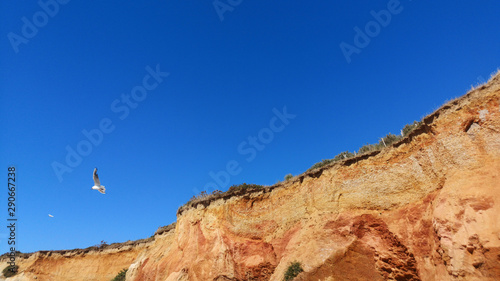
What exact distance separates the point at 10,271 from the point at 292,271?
43.7 metres

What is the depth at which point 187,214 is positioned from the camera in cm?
2802

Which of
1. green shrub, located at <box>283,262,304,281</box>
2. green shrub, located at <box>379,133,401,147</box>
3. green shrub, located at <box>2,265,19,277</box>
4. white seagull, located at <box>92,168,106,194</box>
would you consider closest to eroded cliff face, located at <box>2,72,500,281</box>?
green shrub, located at <box>283,262,304,281</box>

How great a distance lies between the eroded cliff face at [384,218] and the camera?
487 inches

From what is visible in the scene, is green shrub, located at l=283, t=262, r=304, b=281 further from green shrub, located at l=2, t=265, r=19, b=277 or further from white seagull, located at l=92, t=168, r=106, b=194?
green shrub, located at l=2, t=265, r=19, b=277

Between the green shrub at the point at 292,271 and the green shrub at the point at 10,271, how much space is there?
137 ft

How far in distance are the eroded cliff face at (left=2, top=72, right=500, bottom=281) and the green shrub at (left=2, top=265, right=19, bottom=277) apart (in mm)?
28120

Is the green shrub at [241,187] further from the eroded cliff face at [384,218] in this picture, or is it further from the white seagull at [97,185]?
the white seagull at [97,185]

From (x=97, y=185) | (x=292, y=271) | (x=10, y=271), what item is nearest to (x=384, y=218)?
(x=292, y=271)

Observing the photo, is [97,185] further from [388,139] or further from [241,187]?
[388,139]

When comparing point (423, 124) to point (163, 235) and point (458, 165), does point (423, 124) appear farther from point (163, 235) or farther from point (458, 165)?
point (163, 235)

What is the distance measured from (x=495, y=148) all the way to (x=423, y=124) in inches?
144

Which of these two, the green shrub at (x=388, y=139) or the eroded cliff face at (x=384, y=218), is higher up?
the green shrub at (x=388, y=139)

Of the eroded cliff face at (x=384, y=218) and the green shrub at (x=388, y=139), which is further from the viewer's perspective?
the green shrub at (x=388, y=139)

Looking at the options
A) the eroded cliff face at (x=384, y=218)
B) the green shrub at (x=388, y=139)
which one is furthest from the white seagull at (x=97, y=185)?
the green shrub at (x=388, y=139)
